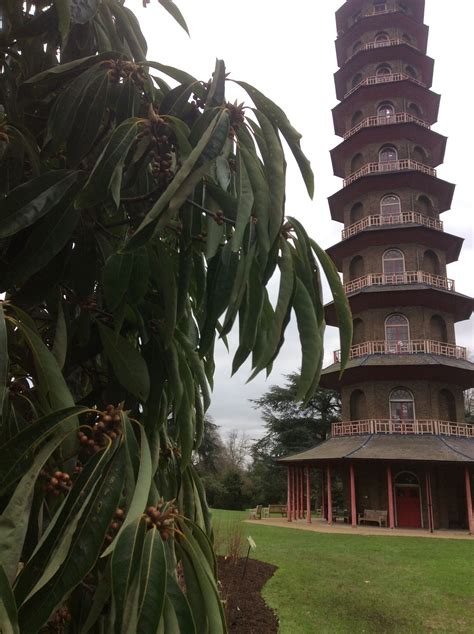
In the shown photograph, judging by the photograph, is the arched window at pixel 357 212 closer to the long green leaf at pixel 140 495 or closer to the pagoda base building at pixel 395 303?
the pagoda base building at pixel 395 303

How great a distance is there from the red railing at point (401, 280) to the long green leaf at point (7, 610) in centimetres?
1961

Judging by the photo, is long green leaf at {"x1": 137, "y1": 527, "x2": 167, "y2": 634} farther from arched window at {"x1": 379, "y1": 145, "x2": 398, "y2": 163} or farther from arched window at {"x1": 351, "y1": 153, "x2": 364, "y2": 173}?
arched window at {"x1": 351, "y1": 153, "x2": 364, "y2": 173}

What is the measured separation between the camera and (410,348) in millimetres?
19500

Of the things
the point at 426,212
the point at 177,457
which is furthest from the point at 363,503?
the point at 177,457

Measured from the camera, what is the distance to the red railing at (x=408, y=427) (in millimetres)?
18719

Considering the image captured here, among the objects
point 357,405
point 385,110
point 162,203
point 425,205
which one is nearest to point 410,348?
point 357,405

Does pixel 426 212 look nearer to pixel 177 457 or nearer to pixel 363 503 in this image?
pixel 363 503

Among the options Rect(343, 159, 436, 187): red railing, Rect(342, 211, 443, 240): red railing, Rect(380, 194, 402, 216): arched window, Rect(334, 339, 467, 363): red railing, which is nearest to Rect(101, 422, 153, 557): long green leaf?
Rect(334, 339, 467, 363): red railing

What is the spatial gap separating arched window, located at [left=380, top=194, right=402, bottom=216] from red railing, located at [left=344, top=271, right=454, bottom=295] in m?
2.68

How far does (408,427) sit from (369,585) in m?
10.8

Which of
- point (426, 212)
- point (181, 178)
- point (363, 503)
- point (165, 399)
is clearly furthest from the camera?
point (426, 212)

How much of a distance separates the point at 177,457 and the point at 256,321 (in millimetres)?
598

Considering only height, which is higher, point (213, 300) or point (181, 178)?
point (181, 178)

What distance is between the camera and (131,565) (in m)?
0.93
